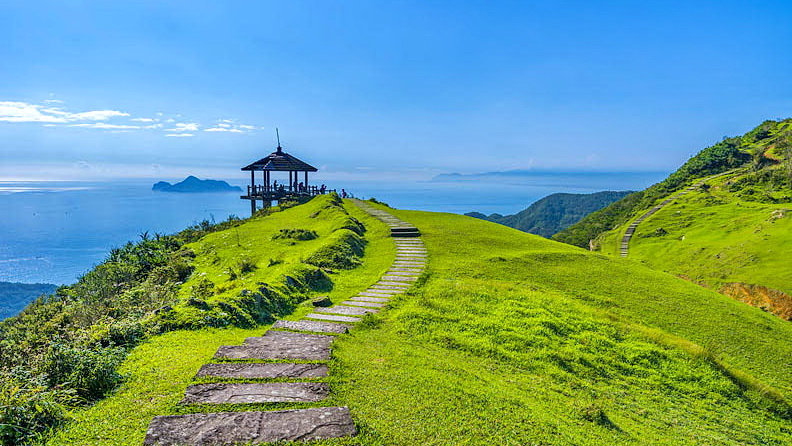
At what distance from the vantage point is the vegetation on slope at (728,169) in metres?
35.4

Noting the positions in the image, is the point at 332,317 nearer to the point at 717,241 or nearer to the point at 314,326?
the point at 314,326

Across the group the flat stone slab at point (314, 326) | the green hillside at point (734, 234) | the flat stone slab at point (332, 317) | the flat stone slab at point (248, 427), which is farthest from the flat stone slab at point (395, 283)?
the green hillside at point (734, 234)

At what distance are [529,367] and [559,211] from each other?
113 metres

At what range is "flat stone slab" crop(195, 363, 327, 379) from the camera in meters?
4.82

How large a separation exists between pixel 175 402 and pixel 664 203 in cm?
4406

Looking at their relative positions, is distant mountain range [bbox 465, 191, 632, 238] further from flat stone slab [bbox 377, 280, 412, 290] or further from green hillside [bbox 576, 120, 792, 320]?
flat stone slab [bbox 377, 280, 412, 290]

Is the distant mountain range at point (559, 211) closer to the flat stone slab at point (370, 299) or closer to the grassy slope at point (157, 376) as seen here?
the grassy slope at point (157, 376)

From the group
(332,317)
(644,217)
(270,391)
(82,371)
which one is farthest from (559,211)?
(82,371)

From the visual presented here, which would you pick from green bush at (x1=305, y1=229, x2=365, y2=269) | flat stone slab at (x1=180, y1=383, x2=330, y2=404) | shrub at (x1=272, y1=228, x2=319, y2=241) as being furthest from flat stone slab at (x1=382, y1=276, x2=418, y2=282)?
shrub at (x1=272, y1=228, x2=319, y2=241)

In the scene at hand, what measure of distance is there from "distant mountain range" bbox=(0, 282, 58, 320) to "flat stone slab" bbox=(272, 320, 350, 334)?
53.3m

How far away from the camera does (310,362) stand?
5.38 m

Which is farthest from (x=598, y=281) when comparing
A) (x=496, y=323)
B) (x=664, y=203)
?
(x=664, y=203)

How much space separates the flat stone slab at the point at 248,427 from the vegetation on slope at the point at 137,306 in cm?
114

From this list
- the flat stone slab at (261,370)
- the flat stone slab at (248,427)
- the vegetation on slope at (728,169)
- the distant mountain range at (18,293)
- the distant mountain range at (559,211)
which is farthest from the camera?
the distant mountain range at (559,211)
